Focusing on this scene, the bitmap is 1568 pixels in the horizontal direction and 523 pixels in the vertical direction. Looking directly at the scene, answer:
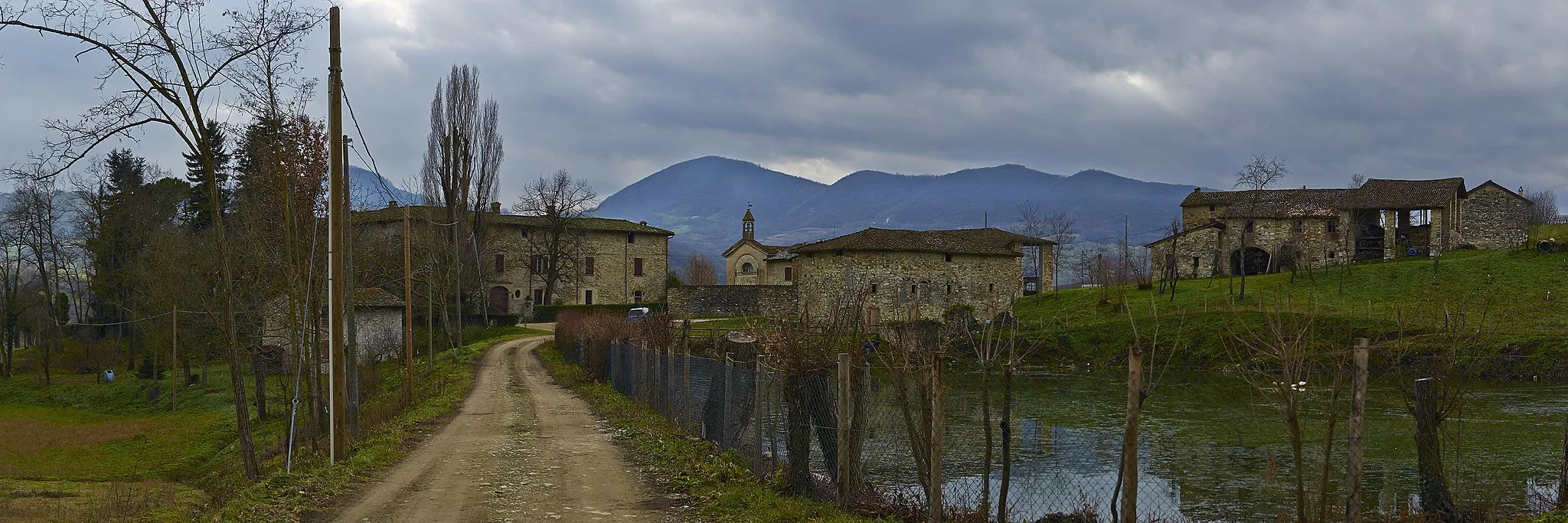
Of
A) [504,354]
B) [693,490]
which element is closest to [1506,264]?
[504,354]

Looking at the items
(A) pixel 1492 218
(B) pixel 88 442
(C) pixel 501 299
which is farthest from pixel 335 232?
(A) pixel 1492 218

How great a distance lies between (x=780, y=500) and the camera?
967 cm

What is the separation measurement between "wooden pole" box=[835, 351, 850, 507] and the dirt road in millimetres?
1645

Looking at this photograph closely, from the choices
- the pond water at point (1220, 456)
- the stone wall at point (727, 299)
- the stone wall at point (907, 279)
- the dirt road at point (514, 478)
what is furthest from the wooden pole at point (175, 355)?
the pond water at point (1220, 456)

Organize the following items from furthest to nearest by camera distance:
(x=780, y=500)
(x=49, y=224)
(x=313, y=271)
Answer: (x=49, y=224) → (x=313, y=271) → (x=780, y=500)

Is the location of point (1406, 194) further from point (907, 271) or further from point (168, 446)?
point (168, 446)

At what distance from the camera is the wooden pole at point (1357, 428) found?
6453mm

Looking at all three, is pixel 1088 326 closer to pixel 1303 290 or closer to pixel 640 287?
pixel 1303 290

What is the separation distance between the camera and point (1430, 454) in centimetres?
983

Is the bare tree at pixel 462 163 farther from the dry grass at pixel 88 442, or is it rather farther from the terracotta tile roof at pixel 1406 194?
the terracotta tile roof at pixel 1406 194

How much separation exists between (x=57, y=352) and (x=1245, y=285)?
55.4m

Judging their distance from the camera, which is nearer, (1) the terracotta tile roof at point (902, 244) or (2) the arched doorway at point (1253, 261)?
(1) the terracotta tile roof at point (902, 244)

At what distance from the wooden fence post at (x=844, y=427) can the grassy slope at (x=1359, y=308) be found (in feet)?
73.9

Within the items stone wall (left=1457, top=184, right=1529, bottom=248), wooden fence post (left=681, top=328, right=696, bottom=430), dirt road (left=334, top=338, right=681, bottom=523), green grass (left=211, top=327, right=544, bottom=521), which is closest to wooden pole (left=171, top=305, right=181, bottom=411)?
green grass (left=211, top=327, right=544, bottom=521)
